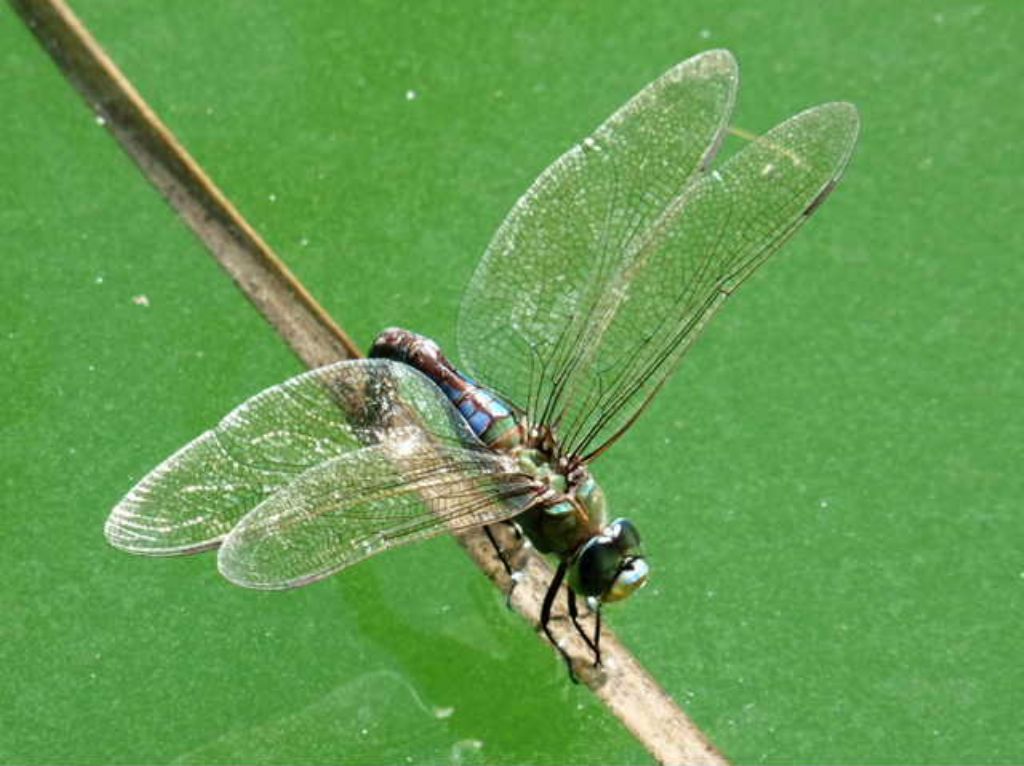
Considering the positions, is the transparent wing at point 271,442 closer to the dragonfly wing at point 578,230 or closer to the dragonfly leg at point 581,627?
the dragonfly wing at point 578,230

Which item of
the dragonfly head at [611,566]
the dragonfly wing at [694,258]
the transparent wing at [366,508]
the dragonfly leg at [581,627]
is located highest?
the dragonfly wing at [694,258]

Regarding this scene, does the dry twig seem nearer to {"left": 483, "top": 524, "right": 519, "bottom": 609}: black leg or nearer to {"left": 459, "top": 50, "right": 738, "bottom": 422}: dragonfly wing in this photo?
{"left": 483, "top": 524, "right": 519, "bottom": 609}: black leg

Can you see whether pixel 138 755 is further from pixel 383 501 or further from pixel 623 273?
pixel 623 273

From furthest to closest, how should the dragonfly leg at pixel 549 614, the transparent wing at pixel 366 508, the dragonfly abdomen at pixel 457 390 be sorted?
the dragonfly abdomen at pixel 457 390 → the dragonfly leg at pixel 549 614 → the transparent wing at pixel 366 508

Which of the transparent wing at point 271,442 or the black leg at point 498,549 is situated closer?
the transparent wing at point 271,442

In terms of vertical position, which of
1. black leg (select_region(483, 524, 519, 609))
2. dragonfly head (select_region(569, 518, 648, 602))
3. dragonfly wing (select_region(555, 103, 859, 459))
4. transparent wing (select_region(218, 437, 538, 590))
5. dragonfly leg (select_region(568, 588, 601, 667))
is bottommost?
dragonfly leg (select_region(568, 588, 601, 667))

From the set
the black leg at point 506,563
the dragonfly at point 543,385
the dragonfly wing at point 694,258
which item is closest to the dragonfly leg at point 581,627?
the dragonfly at point 543,385

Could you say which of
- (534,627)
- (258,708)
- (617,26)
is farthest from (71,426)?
(617,26)

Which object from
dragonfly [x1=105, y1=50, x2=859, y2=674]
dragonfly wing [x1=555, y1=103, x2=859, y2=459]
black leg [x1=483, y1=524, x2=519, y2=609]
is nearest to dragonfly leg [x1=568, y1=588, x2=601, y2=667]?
dragonfly [x1=105, y1=50, x2=859, y2=674]
